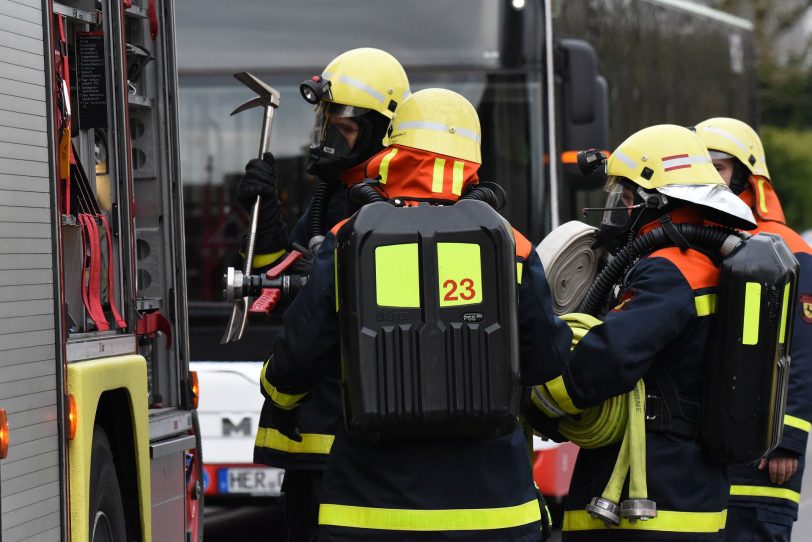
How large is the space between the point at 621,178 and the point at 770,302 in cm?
66

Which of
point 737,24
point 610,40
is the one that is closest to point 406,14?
point 610,40

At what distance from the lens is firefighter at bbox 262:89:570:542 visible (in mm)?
4219

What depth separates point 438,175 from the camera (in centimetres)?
438

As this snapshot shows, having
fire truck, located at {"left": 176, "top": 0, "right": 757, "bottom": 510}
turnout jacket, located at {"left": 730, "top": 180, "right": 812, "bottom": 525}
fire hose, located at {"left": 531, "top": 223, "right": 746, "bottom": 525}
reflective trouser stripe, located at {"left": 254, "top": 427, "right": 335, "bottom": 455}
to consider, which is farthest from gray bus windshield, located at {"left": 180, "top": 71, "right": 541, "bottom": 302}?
fire hose, located at {"left": 531, "top": 223, "right": 746, "bottom": 525}

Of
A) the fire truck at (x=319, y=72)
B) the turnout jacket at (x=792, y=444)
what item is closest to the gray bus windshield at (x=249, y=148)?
the fire truck at (x=319, y=72)

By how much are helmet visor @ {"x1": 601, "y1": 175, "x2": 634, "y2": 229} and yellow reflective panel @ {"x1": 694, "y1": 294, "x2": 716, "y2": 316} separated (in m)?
0.41

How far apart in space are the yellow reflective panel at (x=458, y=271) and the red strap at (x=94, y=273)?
132 centimetres

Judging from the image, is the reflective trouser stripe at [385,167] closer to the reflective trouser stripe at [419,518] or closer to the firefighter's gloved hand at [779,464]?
the reflective trouser stripe at [419,518]

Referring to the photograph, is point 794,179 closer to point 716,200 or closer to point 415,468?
point 716,200

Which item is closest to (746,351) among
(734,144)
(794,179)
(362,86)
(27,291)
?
(734,144)

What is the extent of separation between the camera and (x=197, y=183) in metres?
8.88

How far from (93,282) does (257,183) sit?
97 cm

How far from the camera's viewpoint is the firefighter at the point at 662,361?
4.59 metres

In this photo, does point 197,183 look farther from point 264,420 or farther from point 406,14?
point 264,420
